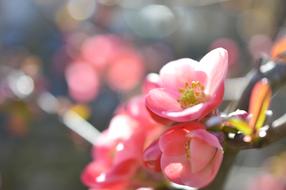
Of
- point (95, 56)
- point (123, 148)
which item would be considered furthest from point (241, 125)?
point (95, 56)

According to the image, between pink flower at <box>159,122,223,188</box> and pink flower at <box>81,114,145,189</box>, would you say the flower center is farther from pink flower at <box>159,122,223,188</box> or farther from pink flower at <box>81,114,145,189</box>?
pink flower at <box>81,114,145,189</box>

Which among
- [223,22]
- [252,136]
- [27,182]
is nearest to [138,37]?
[223,22]

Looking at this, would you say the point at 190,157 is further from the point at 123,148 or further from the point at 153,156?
the point at 123,148

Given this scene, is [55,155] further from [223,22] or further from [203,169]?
[203,169]

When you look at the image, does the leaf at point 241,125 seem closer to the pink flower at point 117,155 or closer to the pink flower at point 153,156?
the pink flower at point 153,156

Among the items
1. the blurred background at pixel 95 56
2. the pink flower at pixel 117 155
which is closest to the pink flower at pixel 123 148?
the pink flower at pixel 117 155

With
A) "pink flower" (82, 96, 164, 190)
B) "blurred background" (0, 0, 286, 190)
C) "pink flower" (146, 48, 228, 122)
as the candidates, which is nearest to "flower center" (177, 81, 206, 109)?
"pink flower" (146, 48, 228, 122)
